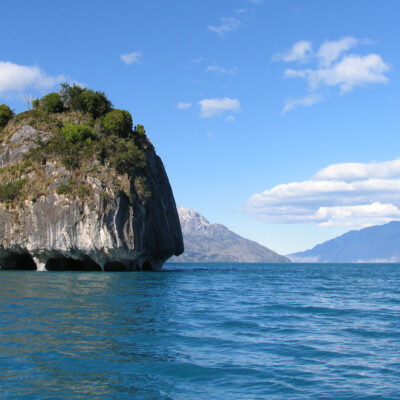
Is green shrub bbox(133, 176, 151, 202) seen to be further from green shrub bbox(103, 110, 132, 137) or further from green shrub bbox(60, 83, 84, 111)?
green shrub bbox(60, 83, 84, 111)

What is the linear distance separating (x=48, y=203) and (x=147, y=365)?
4537cm

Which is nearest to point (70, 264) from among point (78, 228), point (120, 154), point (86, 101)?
point (78, 228)

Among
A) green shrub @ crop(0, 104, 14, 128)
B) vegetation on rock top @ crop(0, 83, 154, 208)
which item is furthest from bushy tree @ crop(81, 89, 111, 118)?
green shrub @ crop(0, 104, 14, 128)

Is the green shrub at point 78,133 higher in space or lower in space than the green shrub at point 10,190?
higher

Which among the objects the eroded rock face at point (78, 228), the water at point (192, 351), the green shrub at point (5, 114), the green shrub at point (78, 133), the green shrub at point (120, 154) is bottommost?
the water at point (192, 351)

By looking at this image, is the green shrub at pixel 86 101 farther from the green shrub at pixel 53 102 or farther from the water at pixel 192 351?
the water at pixel 192 351

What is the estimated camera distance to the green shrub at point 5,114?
67688 millimetres

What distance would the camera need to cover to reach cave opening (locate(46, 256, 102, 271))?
5569cm

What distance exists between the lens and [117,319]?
60.3 ft

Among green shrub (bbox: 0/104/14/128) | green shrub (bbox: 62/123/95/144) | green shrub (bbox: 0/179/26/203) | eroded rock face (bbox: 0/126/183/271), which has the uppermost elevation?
green shrub (bbox: 0/104/14/128)

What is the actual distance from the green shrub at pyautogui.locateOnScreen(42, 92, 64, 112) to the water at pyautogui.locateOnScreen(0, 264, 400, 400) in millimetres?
45826

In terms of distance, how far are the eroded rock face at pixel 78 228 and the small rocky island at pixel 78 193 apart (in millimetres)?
120

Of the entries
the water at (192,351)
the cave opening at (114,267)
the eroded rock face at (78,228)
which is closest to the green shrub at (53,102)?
the eroded rock face at (78,228)

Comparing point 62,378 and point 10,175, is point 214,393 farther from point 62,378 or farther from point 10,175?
point 10,175
